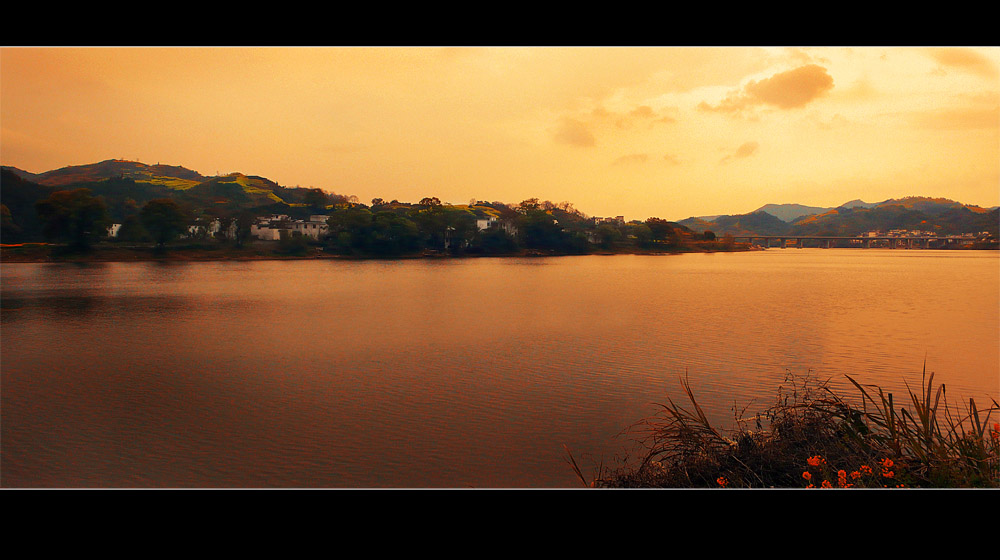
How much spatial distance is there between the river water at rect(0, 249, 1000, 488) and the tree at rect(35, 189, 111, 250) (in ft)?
92.2

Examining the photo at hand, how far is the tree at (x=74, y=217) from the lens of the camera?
45281 mm

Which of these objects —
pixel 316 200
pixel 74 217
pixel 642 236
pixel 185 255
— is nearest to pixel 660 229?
pixel 642 236

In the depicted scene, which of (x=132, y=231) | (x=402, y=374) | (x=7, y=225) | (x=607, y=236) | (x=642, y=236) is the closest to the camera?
(x=402, y=374)

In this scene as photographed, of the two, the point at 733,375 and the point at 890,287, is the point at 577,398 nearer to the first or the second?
the point at 733,375

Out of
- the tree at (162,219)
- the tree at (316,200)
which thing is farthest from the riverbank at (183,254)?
the tree at (316,200)

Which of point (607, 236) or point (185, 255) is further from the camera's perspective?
point (607, 236)

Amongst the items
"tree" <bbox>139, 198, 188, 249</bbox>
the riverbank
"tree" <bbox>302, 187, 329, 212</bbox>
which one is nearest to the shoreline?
the riverbank

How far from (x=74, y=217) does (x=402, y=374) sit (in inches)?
1909

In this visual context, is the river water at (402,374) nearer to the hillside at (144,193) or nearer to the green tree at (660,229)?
the hillside at (144,193)

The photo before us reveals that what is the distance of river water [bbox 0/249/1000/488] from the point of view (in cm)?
630

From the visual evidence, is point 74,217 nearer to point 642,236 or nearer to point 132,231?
point 132,231

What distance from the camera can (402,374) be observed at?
10414 millimetres

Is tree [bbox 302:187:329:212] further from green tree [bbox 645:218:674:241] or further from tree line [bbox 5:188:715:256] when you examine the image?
green tree [bbox 645:218:674:241]

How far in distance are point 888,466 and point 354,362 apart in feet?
31.0
